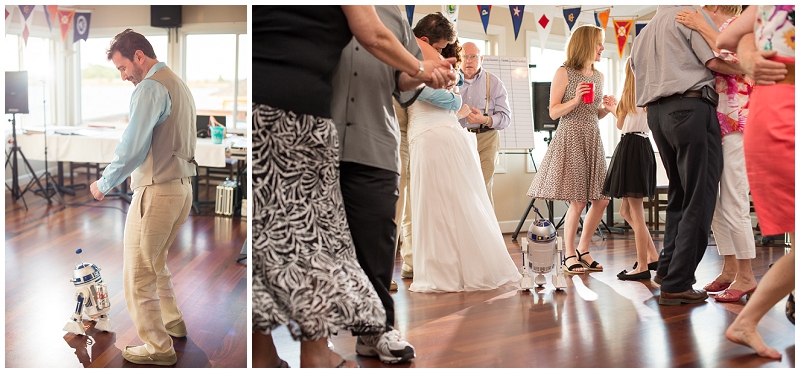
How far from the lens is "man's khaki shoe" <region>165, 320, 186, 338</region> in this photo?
313cm

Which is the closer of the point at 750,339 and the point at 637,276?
the point at 750,339

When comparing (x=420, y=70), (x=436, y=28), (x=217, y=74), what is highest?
(x=217, y=74)

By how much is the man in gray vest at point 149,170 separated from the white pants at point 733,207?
212 cm

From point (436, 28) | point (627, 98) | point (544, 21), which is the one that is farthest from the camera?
point (544, 21)

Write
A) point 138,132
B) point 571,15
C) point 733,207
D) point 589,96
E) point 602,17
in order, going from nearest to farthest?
point 138,132, point 733,207, point 589,96, point 571,15, point 602,17

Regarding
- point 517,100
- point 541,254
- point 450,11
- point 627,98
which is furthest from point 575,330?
point 517,100

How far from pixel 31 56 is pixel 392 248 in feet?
23.7

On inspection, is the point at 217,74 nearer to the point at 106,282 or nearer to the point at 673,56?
the point at 106,282

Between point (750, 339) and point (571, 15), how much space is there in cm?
296

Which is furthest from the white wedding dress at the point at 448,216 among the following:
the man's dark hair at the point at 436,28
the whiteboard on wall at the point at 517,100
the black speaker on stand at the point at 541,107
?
the black speaker on stand at the point at 541,107

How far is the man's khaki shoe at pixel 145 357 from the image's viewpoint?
2.76 meters

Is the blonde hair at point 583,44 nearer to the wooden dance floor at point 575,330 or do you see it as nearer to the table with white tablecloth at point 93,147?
the wooden dance floor at point 575,330

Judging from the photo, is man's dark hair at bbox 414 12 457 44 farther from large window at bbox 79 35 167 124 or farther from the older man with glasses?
large window at bbox 79 35 167 124

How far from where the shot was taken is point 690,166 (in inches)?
118
